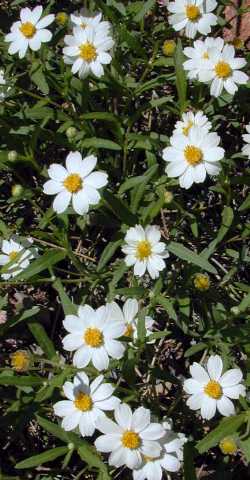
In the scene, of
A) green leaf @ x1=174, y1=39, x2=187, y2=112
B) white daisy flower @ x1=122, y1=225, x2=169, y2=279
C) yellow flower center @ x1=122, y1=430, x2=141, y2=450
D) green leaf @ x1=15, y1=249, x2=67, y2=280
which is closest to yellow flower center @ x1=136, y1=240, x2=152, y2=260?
white daisy flower @ x1=122, y1=225, x2=169, y2=279

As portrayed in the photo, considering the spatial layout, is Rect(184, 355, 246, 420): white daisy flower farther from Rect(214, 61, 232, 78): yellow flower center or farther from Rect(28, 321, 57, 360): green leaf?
Rect(214, 61, 232, 78): yellow flower center

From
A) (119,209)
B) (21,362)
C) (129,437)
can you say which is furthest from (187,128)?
(129,437)

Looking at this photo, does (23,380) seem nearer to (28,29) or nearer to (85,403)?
(85,403)

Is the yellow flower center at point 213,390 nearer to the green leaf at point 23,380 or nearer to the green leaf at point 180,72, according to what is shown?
the green leaf at point 23,380

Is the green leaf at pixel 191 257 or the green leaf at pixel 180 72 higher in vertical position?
the green leaf at pixel 180 72

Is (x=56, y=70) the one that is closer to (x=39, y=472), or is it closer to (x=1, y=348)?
(x=1, y=348)

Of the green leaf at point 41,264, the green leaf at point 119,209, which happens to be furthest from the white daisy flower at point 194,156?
the green leaf at point 41,264

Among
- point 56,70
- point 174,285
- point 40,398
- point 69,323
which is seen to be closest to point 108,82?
point 56,70
